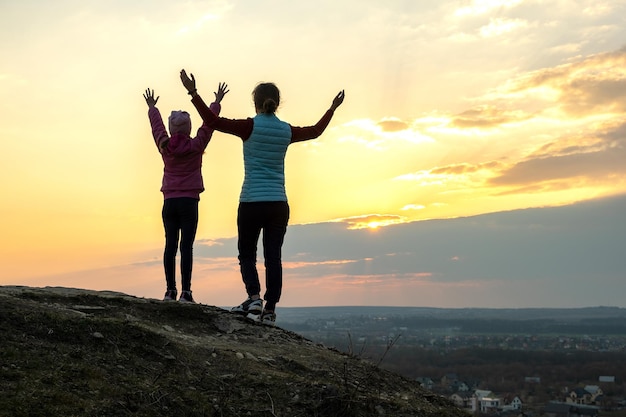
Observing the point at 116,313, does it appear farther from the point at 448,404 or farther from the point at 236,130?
the point at 448,404

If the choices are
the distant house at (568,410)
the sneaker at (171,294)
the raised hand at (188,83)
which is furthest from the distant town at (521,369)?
the raised hand at (188,83)

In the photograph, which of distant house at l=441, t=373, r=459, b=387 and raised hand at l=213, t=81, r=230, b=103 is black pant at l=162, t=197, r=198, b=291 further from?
distant house at l=441, t=373, r=459, b=387

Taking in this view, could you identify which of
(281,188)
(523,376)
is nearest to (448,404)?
(281,188)

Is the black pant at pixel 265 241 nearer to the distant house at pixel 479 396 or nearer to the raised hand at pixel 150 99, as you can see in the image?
the raised hand at pixel 150 99

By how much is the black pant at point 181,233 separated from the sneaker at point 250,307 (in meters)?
0.77

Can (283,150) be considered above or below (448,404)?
above

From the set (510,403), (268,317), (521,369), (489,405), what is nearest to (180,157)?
(268,317)

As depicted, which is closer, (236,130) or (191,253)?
(236,130)

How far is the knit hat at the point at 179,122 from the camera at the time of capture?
8.11 meters

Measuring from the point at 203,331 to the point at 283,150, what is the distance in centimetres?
208

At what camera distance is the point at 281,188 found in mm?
7613

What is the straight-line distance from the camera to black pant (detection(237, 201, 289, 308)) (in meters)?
7.50

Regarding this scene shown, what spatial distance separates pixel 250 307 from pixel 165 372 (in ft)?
7.89

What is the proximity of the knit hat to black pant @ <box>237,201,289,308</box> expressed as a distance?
4.08 ft
